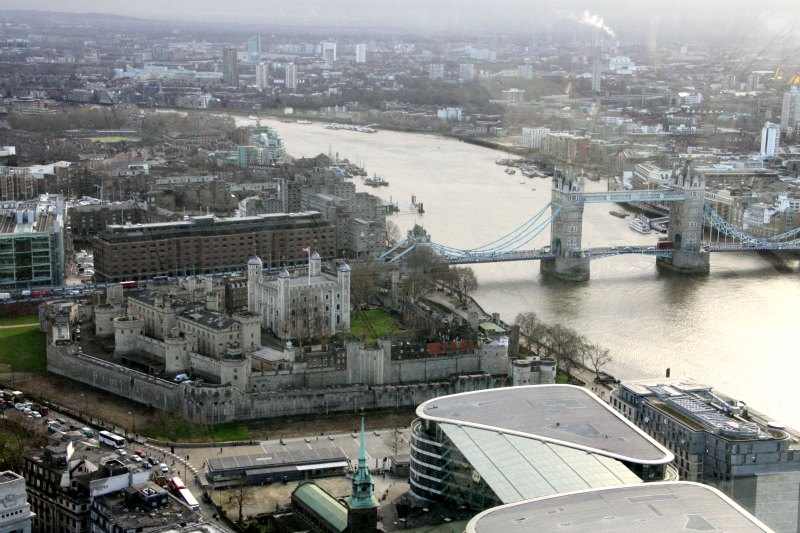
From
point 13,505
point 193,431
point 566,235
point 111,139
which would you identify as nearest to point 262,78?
point 111,139

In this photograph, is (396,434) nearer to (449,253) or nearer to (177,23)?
(449,253)

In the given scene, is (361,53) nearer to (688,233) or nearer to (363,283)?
(688,233)

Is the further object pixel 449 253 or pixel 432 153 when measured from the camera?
pixel 432 153

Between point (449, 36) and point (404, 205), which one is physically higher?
point (449, 36)

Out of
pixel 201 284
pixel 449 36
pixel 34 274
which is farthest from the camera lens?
pixel 449 36

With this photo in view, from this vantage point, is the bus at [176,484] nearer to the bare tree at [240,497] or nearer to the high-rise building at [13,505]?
the bare tree at [240,497]

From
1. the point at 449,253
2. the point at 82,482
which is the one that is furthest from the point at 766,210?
the point at 82,482

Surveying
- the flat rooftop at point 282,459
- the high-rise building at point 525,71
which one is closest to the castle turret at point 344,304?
the flat rooftop at point 282,459
